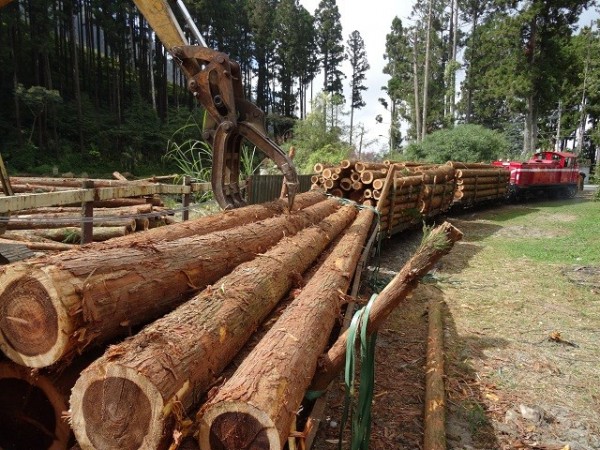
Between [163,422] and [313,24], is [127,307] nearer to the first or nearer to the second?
[163,422]

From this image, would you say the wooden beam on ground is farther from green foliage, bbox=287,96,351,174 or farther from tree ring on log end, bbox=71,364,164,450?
green foliage, bbox=287,96,351,174

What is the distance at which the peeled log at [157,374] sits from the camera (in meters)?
1.73

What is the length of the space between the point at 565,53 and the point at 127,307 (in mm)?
33069

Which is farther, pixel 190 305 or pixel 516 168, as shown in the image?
pixel 516 168

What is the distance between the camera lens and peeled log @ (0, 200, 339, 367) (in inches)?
76.4

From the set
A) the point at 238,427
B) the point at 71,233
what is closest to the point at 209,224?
the point at 238,427

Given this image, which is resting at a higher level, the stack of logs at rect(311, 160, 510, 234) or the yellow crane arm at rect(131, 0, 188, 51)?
the yellow crane arm at rect(131, 0, 188, 51)

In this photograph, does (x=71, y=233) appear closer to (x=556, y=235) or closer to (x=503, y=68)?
(x=556, y=235)

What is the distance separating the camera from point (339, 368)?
2.65m

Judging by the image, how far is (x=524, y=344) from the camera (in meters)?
5.42

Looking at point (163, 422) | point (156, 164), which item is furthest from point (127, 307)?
point (156, 164)

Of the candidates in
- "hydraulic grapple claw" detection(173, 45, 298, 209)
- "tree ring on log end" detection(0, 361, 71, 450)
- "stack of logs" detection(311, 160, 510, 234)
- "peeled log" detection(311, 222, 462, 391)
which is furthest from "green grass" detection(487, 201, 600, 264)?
"tree ring on log end" detection(0, 361, 71, 450)

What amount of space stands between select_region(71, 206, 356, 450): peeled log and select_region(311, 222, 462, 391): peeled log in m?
0.56

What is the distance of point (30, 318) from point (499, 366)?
15.3 feet
